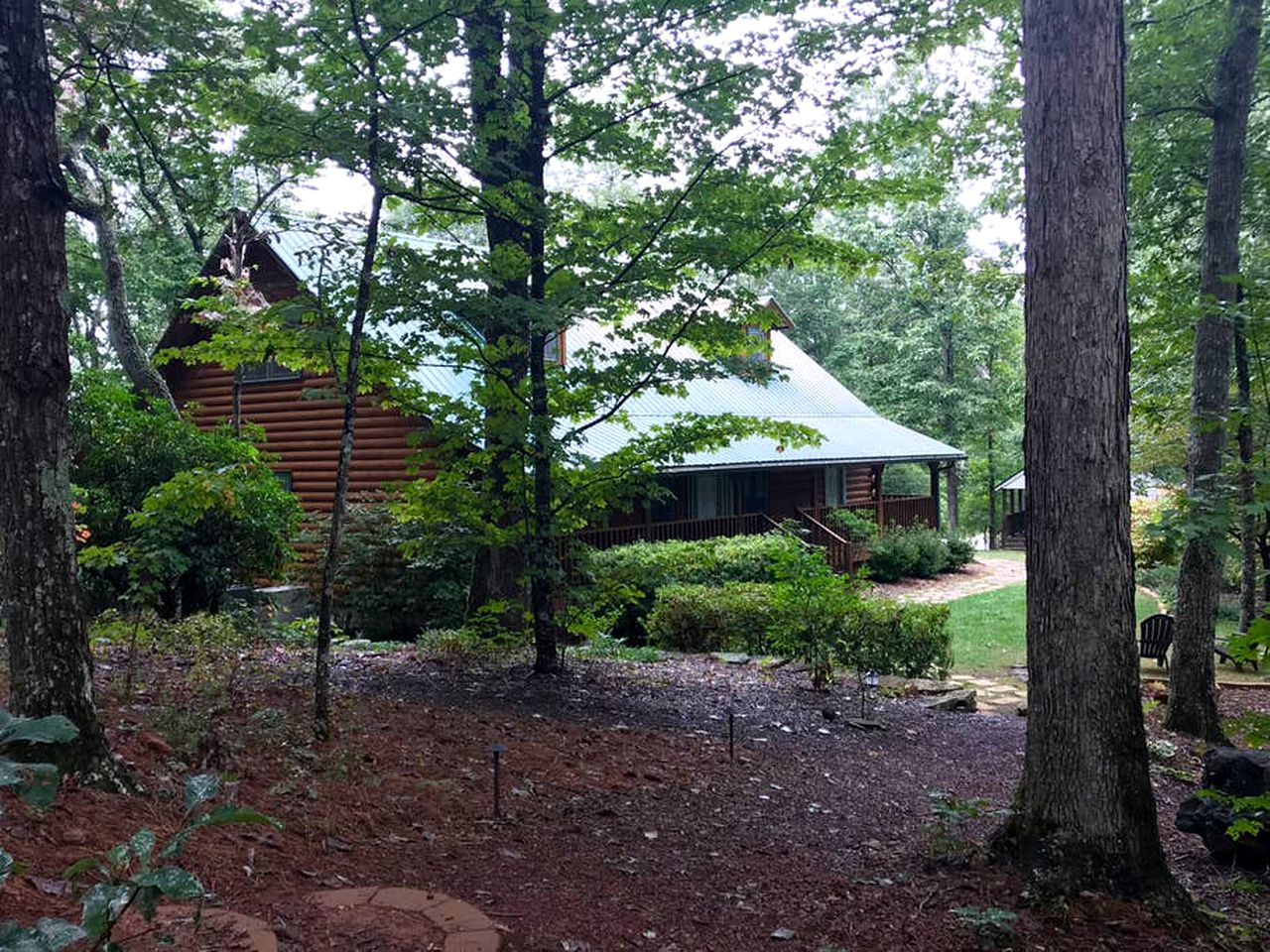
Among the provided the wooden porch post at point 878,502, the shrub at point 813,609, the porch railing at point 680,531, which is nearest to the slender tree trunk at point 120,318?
the porch railing at point 680,531

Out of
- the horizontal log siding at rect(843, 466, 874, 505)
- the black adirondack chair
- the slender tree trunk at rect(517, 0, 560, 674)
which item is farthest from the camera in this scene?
the horizontal log siding at rect(843, 466, 874, 505)

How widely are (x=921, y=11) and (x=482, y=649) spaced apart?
22.6ft

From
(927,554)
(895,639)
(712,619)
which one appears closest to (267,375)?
(712,619)

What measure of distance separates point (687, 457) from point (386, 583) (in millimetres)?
4822

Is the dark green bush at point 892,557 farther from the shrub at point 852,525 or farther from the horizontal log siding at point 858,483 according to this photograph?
the horizontal log siding at point 858,483

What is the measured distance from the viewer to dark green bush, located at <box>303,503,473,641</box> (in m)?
13.2

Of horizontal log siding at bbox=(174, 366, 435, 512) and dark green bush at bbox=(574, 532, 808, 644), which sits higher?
horizontal log siding at bbox=(174, 366, 435, 512)

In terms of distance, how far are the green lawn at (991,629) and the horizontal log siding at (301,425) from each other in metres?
9.97

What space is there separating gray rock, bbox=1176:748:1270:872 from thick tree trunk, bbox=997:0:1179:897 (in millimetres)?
1143

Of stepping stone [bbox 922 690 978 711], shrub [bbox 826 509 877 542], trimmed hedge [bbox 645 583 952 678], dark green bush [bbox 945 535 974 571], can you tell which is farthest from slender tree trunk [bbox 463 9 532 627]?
dark green bush [bbox 945 535 974 571]

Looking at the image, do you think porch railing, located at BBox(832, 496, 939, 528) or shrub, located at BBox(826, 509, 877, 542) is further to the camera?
porch railing, located at BBox(832, 496, 939, 528)

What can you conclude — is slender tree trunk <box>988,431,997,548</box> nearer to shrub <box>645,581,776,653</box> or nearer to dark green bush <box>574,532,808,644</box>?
dark green bush <box>574,532,808,644</box>

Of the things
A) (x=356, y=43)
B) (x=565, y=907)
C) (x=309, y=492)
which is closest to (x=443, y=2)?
(x=356, y=43)

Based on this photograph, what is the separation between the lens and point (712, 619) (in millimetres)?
11023
